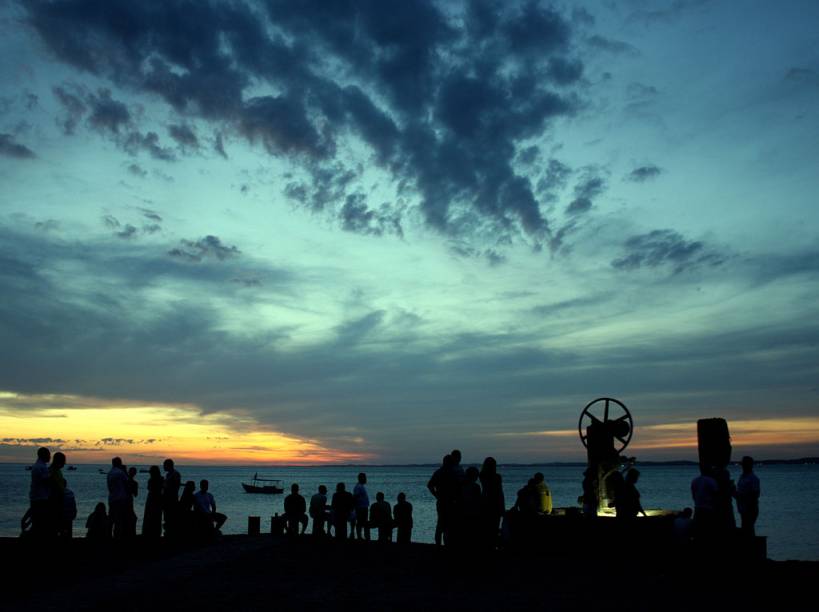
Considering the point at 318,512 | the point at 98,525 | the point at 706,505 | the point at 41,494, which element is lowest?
the point at 98,525

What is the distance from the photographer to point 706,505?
40.5ft

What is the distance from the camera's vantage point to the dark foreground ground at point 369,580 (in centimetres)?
1052

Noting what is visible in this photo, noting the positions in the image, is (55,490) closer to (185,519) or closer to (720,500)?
(185,519)

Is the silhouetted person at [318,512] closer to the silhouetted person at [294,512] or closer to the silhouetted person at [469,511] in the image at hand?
the silhouetted person at [294,512]

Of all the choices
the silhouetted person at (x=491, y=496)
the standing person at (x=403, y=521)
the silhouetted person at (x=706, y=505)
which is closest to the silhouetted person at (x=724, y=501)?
the silhouetted person at (x=706, y=505)

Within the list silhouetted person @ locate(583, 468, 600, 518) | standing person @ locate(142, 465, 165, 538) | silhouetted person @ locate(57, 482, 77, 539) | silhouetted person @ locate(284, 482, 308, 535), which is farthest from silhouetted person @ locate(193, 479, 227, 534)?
silhouetted person @ locate(583, 468, 600, 518)

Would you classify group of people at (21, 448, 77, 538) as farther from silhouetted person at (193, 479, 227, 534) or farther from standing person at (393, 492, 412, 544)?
standing person at (393, 492, 412, 544)

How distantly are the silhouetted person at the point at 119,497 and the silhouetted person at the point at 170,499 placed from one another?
806 mm

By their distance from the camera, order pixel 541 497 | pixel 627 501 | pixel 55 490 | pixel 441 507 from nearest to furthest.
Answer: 1. pixel 55 490
2. pixel 441 507
3. pixel 627 501
4. pixel 541 497

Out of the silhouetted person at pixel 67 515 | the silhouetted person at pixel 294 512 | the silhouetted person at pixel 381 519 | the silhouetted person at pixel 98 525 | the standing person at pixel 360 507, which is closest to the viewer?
the silhouetted person at pixel 67 515

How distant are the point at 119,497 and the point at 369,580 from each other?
7.26 m

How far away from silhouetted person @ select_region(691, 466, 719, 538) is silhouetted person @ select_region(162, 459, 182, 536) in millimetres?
11331

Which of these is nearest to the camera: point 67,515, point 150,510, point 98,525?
point 67,515

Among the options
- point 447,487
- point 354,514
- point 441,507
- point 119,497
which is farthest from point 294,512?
point 447,487
